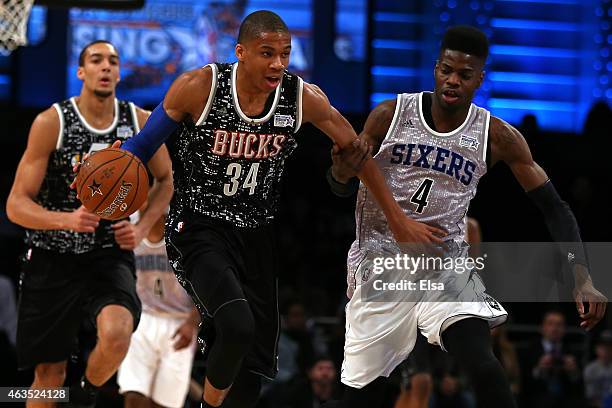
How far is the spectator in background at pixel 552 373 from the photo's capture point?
938 centimetres

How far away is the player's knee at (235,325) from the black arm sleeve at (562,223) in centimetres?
161

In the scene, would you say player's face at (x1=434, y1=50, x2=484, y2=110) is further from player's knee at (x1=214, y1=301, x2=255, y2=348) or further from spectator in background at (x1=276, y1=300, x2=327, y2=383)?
spectator in background at (x1=276, y1=300, x2=327, y2=383)

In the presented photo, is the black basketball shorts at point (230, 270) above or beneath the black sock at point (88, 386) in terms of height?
above

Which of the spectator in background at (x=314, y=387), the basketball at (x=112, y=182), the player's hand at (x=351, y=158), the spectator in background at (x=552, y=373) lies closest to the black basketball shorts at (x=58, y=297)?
the basketball at (x=112, y=182)

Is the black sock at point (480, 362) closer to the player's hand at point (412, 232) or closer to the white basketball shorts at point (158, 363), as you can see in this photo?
the player's hand at point (412, 232)

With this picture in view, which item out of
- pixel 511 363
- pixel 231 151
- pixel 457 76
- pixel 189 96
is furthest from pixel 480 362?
pixel 511 363

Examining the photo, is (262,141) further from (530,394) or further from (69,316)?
(530,394)

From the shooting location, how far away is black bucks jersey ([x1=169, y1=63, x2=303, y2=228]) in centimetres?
525

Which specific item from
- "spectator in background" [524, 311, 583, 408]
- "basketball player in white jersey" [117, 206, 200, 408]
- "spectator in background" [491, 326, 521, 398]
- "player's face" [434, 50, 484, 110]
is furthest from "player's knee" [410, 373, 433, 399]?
"player's face" [434, 50, 484, 110]

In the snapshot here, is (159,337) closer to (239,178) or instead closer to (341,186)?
(239,178)

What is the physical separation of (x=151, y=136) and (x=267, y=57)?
2.16ft

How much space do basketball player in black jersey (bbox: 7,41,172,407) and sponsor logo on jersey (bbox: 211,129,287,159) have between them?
1.12m

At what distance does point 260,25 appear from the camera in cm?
514

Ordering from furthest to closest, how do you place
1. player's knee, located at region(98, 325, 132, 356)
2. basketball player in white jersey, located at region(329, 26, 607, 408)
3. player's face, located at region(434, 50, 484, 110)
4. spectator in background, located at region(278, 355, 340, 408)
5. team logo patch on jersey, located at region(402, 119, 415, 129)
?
spectator in background, located at region(278, 355, 340, 408), player's knee, located at region(98, 325, 132, 356), team logo patch on jersey, located at region(402, 119, 415, 129), player's face, located at region(434, 50, 484, 110), basketball player in white jersey, located at region(329, 26, 607, 408)
